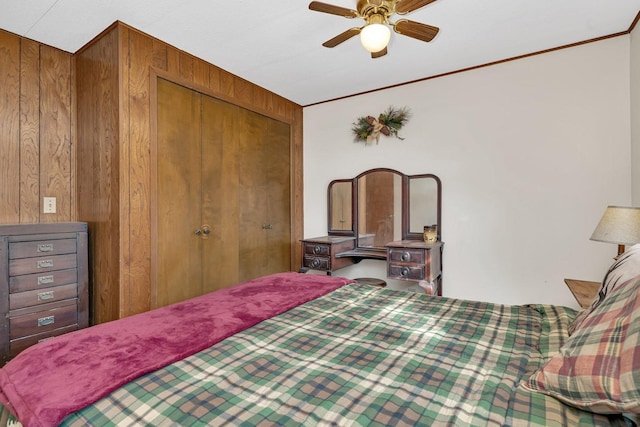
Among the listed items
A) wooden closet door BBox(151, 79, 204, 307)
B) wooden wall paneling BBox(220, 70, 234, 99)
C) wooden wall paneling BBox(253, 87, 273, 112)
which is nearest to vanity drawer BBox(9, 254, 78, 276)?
wooden closet door BBox(151, 79, 204, 307)

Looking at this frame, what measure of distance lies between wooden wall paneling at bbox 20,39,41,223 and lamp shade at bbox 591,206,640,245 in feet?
12.6

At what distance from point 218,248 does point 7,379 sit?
6.76 feet

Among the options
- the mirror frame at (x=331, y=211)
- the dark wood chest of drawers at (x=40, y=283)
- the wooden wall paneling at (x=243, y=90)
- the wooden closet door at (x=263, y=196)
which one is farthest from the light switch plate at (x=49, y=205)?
the mirror frame at (x=331, y=211)

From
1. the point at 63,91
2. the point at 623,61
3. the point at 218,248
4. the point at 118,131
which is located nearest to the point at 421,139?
the point at 623,61

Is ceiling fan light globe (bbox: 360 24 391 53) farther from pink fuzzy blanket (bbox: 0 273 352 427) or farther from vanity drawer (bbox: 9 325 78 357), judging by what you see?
vanity drawer (bbox: 9 325 78 357)

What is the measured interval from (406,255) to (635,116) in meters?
1.95

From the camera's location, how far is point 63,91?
8.47ft

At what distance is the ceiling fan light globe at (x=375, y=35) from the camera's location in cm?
175

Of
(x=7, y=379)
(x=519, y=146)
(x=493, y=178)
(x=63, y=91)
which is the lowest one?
(x=7, y=379)

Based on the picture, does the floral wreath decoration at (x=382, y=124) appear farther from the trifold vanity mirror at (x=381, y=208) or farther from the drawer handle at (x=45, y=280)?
the drawer handle at (x=45, y=280)

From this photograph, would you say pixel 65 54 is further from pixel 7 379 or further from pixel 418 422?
pixel 418 422

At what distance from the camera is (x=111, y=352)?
1052 mm

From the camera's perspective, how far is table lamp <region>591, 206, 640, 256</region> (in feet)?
5.59

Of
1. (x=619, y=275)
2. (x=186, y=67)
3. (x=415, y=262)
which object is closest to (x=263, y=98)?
(x=186, y=67)
